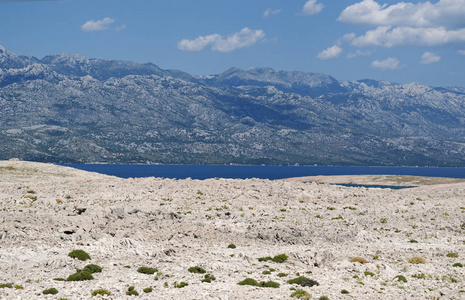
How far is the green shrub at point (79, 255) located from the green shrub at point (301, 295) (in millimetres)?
18220

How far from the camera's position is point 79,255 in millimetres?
39000

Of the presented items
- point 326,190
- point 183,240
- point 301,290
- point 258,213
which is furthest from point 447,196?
point 301,290

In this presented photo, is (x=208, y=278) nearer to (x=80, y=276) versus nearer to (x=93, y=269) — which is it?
(x=93, y=269)

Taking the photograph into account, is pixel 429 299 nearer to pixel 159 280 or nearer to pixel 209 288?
pixel 209 288

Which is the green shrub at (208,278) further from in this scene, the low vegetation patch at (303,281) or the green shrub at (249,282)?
the low vegetation patch at (303,281)

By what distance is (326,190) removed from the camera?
82875 millimetres

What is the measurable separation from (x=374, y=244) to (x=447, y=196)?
147 ft

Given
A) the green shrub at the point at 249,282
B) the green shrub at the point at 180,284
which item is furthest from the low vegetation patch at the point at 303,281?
the green shrub at the point at 180,284

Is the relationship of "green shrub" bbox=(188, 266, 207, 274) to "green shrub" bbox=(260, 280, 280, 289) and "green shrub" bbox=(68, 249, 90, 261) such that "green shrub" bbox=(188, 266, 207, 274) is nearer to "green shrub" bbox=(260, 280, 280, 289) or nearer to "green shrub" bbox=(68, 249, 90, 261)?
"green shrub" bbox=(260, 280, 280, 289)

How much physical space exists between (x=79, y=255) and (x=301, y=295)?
1930 cm

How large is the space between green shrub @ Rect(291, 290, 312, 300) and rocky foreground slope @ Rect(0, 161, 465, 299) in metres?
0.75

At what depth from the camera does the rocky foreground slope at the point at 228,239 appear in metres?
32.8

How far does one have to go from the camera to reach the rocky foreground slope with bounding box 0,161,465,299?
108 ft

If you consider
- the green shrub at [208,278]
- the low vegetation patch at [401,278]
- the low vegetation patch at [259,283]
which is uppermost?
the green shrub at [208,278]
